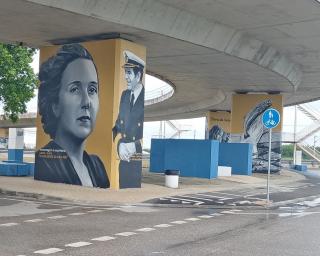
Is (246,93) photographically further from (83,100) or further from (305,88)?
(83,100)

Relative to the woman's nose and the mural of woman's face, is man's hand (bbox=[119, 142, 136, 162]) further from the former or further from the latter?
the woman's nose

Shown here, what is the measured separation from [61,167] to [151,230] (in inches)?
424

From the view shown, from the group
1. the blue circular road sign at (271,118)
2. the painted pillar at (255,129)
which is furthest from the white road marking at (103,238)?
the painted pillar at (255,129)

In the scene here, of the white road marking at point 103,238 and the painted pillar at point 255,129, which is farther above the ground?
the painted pillar at point 255,129

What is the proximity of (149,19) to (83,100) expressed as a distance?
14.5 ft

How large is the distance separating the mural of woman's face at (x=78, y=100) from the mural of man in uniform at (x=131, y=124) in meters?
1.15

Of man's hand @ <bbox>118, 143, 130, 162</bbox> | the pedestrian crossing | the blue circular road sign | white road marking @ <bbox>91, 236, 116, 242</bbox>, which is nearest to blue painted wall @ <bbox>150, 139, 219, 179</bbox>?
the pedestrian crossing

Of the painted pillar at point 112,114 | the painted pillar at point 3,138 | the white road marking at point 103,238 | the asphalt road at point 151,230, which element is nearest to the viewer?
the asphalt road at point 151,230

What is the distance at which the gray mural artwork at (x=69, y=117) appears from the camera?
19875 millimetres

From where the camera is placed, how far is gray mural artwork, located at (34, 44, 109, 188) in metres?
19.9

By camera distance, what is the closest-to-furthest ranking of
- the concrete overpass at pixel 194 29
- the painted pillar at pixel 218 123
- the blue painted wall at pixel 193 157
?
the concrete overpass at pixel 194 29 → the blue painted wall at pixel 193 157 → the painted pillar at pixel 218 123

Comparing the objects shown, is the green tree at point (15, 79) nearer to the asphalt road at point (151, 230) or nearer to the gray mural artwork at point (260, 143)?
the asphalt road at point (151, 230)

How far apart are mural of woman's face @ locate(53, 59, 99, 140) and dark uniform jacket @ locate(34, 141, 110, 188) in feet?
2.66

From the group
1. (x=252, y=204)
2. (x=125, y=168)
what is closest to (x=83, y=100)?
(x=125, y=168)
